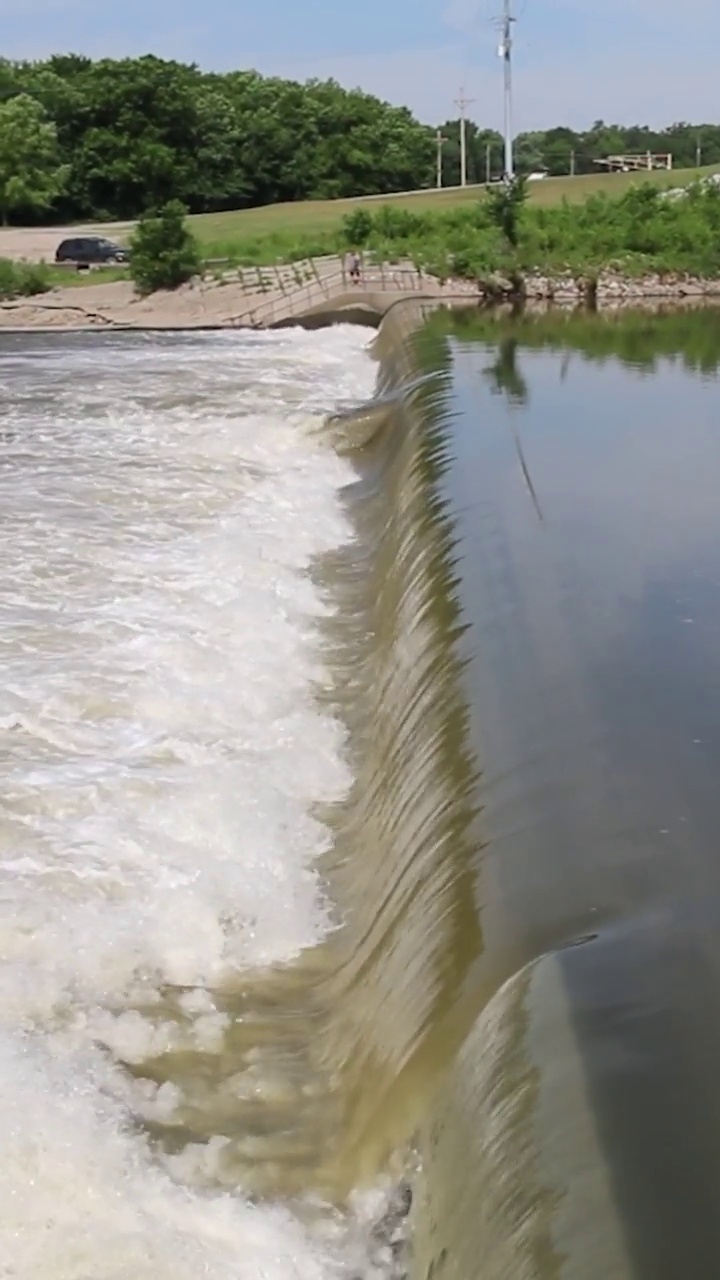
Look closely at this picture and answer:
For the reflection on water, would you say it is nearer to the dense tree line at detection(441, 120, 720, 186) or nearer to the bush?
the bush

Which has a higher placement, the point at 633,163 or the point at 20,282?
the point at 633,163

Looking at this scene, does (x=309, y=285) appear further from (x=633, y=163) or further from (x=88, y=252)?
(x=633, y=163)

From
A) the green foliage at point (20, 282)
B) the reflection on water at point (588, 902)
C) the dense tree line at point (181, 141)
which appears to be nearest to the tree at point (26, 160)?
the dense tree line at point (181, 141)

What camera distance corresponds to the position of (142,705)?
22.9 ft

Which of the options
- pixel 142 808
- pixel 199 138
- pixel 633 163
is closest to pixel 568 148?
pixel 633 163

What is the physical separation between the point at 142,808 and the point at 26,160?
163ft

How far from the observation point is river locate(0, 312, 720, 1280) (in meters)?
3.28

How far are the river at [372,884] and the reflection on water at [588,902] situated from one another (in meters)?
0.01

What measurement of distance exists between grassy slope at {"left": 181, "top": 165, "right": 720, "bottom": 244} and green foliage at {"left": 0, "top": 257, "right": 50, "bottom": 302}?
6.97 meters

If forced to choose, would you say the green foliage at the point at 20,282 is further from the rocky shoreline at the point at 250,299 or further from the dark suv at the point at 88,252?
the dark suv at the point at 88,252

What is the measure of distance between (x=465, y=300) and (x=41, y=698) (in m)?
25.4

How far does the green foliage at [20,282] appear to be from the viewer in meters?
33.4

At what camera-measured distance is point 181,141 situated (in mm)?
57812

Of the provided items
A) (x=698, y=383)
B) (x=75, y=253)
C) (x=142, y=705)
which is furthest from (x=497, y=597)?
(x=75, y=253)
